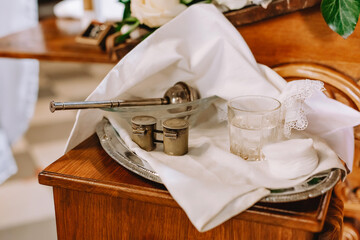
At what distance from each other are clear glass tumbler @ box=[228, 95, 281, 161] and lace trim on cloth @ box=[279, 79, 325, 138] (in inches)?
0.6

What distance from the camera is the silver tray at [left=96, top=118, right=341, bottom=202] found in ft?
1.78

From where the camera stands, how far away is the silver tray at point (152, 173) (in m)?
0.54

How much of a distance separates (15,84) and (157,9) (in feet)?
5.49

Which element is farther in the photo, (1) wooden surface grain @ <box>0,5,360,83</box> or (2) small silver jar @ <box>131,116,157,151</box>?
(1) wooden surface grain @ <box>0,5,360,83</box>

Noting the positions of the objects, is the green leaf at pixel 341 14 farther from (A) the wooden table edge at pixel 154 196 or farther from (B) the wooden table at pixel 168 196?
(A) the wooden table edge at pixel 154 196

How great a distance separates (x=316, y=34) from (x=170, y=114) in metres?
0.31

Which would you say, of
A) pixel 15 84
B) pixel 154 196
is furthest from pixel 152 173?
pixel 15 84

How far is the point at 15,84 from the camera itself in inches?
88.0

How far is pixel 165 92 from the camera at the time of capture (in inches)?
30.0

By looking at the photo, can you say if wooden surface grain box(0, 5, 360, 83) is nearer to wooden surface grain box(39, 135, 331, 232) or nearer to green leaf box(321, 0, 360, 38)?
green leaf box(321, 0, 360, 38)

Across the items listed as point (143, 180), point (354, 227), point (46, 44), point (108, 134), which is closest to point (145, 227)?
point (143, 180)

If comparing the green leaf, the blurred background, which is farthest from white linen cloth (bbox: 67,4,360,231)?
the blurred background

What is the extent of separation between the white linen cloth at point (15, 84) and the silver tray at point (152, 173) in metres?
1.36

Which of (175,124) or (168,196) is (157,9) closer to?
(175,124)
